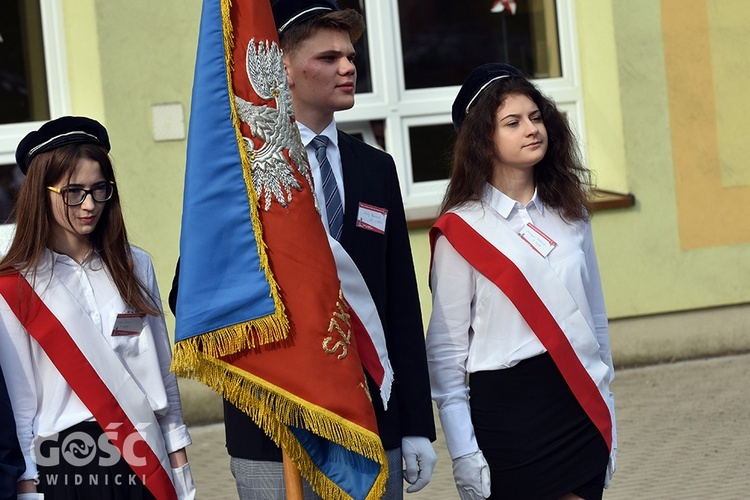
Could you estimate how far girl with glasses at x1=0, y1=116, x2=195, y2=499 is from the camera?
10.1ft

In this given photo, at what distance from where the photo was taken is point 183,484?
3.23 metres

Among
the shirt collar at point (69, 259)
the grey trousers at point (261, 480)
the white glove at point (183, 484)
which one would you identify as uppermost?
the shirt collar at point (69, 259)

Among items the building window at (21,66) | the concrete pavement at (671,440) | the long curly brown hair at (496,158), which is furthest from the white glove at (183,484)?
the building window at (21,66)

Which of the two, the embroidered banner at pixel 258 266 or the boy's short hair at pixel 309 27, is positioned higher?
the boy's short hair at pixel 309 27

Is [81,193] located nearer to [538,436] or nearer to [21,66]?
[538,436]

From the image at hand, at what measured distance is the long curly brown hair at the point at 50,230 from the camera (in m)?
3.15

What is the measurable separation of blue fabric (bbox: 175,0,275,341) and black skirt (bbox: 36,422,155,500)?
0.55 metres

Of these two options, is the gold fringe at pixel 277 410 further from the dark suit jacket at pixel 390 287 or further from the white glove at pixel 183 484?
the white glove at pixel 183 484

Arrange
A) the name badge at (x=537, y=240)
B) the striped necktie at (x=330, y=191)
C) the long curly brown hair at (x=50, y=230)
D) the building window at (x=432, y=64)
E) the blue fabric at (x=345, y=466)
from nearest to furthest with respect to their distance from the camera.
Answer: the blue fabric at (x=345, y=466)
the striped necktie at (x=330, y=191)
the long curly brown hair at (x=50, y=230)
the name badge at (x=537, y=240)
the building window at (x=432, y=64)

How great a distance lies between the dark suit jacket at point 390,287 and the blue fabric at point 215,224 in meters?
0.26

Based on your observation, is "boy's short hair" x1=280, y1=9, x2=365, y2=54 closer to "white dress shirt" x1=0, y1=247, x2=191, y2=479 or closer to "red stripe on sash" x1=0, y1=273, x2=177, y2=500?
"white dress shirt" x1=0, y1=247, x2=191, y2=479

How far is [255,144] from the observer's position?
2.78 meters

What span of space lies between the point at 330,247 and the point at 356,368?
31 cm

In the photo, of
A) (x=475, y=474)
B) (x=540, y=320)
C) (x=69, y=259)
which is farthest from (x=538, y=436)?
(x=69, y=259)
